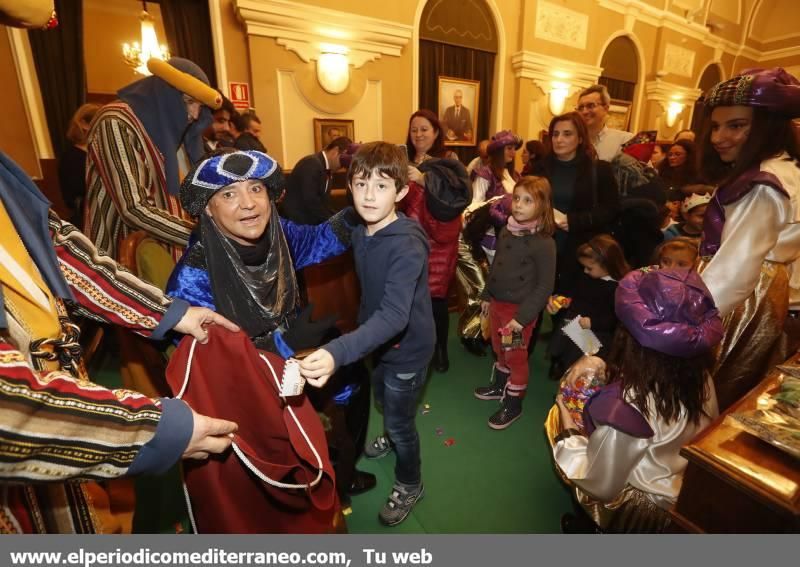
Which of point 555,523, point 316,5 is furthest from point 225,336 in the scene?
point 316,5

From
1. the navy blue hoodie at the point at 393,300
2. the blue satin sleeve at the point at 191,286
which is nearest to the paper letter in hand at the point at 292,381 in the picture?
the navy blue hoodie at the point at 393,300

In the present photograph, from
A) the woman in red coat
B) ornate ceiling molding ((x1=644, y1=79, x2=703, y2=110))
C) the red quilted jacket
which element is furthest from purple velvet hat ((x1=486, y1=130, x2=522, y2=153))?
ornate ceiling molding ((x1=644, y1=79, x2=703, y2=110))

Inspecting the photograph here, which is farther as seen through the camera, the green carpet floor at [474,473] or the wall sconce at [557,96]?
the wall sconce at [557,96]

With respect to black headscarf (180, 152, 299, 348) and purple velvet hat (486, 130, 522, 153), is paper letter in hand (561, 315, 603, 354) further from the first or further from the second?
black headscarf (180, 152, 299, 348)

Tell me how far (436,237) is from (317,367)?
69.3 inches

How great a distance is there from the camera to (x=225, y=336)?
47.9 inches

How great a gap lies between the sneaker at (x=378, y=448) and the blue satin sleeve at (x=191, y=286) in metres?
1.37

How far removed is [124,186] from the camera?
1.74 metres

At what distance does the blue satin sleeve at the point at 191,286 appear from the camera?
1.44 m

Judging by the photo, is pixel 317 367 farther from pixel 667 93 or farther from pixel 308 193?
pixel 667 93

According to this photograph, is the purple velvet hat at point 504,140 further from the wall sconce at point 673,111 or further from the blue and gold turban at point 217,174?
the wall sconce at point 673,111

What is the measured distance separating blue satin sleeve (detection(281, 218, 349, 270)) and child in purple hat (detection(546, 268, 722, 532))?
1200mm

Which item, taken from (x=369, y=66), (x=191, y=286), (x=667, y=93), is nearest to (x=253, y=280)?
(x=191, y=286)

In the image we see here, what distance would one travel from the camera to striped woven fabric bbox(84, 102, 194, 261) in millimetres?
1706
